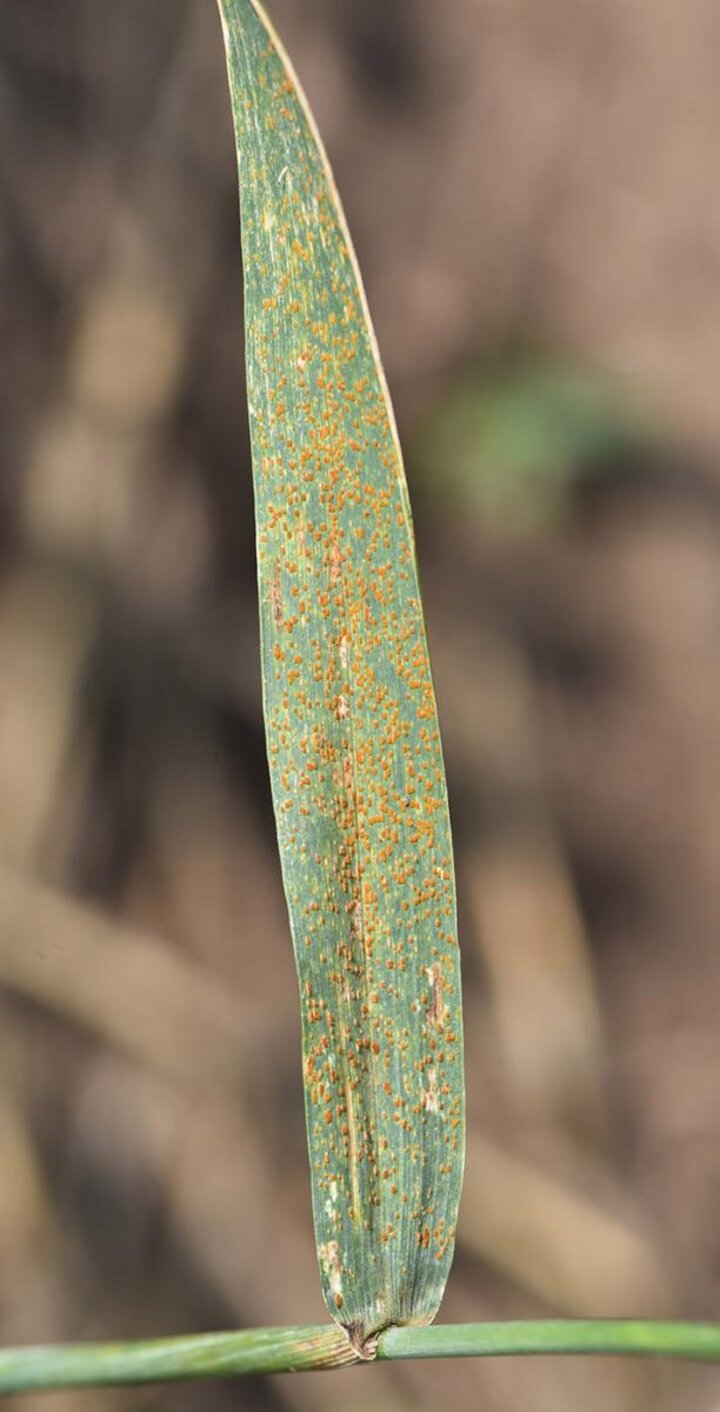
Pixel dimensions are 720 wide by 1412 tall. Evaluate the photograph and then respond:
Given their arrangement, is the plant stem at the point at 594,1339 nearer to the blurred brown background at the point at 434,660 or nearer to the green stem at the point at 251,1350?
the green stem at the point at 251,1350

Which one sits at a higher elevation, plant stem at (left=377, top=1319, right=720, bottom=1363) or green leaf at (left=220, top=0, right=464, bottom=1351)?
green leaf at (left=220, top=0, right=464, bottom=1351)

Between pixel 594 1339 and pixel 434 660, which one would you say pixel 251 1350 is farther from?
pixel 434 660

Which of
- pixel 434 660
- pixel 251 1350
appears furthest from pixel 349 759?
pixel 434 660

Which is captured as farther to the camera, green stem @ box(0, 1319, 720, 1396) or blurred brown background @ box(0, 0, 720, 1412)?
blurred brown background @ box(0, 0, 720, 1412)

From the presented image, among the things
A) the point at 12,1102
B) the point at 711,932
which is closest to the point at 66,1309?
the point at 12,1102

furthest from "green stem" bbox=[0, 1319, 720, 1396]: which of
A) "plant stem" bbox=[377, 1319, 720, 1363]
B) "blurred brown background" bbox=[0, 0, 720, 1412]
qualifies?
"blurred brown background" bbox=[0, 0, 720, 1412]

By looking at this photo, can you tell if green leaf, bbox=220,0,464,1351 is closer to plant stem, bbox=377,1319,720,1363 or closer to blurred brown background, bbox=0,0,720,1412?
plant stem, bbox=377,1319,720,1363
